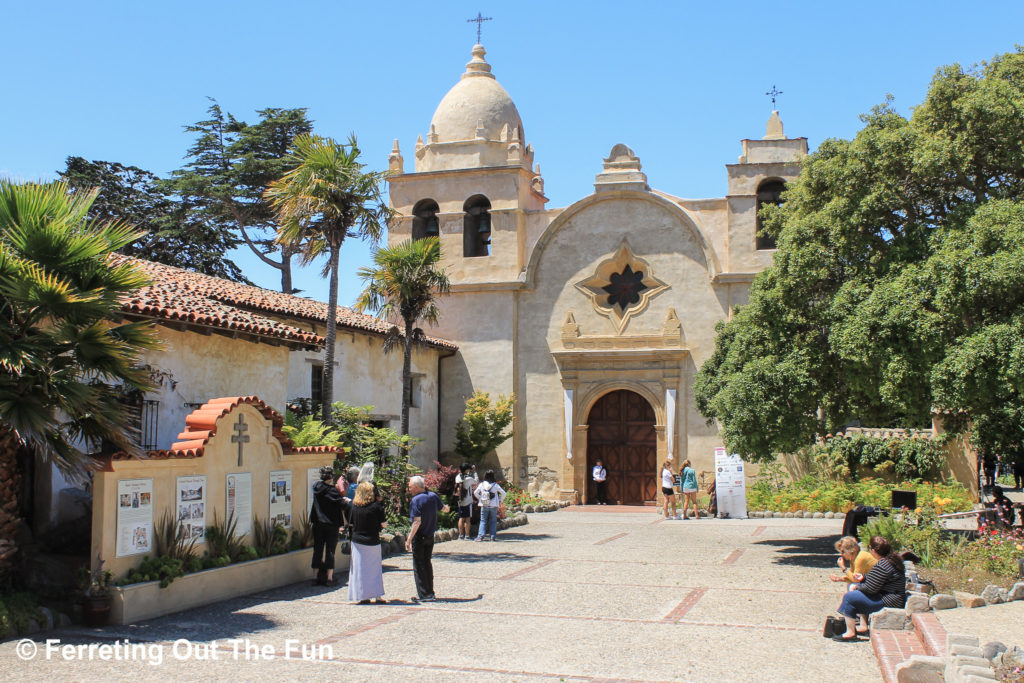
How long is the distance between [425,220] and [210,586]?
19438mm

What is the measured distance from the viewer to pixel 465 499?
18828 millimetres

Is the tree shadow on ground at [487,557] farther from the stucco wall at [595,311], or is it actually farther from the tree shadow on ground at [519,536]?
the stucco wall at [595,311]

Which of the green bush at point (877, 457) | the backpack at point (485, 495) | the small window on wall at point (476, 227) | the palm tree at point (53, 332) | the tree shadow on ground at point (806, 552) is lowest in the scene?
the tree shadow on ground at point (806, 552)

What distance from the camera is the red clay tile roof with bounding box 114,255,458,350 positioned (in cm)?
1430

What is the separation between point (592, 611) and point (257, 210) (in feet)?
90.4

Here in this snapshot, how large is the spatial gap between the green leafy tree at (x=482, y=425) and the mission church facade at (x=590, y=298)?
4.12 ft

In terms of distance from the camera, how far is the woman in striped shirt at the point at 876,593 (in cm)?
964

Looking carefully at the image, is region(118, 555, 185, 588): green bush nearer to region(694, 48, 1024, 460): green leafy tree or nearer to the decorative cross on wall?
the decorative cross on wall

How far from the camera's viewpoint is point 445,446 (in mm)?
28438

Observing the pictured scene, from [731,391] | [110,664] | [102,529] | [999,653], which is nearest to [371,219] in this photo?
[731,391]

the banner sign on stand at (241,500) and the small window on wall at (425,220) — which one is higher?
the small window on wall at (425,220)

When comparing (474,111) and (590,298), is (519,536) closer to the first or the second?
(590,298)

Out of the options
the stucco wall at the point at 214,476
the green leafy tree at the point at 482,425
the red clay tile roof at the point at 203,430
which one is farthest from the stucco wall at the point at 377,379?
the red clay tile roof at the point at 203,430
